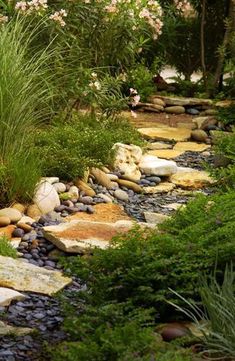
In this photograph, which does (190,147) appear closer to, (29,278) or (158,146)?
(158,146)

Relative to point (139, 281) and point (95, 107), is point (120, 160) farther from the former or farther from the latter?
point (139, 281)

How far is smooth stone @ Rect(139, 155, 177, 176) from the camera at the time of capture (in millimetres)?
6387

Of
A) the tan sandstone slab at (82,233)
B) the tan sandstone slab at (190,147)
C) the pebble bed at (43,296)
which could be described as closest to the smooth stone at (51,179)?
the pebble bed at (43,296)

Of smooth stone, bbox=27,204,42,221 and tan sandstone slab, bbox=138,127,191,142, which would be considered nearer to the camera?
smooth stone, bbox=27,204,42,221

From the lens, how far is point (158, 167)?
6.39 m

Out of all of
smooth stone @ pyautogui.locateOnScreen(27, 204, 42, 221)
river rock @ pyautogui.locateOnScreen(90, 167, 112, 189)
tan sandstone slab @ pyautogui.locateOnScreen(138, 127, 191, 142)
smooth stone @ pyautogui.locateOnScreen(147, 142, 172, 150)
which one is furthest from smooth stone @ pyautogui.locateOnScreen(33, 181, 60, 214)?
tan sandstone slab @ pyautogui.locateOnScreen(138, 127, 191, 142)

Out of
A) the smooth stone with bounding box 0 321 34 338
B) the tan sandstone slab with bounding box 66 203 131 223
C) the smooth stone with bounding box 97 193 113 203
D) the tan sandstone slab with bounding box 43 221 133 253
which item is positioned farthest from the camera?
the smooth stone with bounding box 97 193 113 203

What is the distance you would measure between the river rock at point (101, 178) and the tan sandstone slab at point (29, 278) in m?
1.94

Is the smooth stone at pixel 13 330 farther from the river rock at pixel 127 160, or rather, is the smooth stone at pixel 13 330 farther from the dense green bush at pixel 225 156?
the river rock at pixel 127 160

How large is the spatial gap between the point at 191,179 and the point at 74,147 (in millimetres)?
1088

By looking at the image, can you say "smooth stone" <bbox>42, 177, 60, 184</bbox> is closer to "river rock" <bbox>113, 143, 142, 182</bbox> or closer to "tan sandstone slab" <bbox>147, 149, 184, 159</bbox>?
"river rock" <bbox>113, 143, 142, 182</bbox>

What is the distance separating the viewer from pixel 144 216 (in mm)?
5246

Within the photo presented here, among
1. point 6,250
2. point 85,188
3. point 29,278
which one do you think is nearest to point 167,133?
point 85,188

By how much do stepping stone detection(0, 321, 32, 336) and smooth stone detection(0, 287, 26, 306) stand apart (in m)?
0.24
